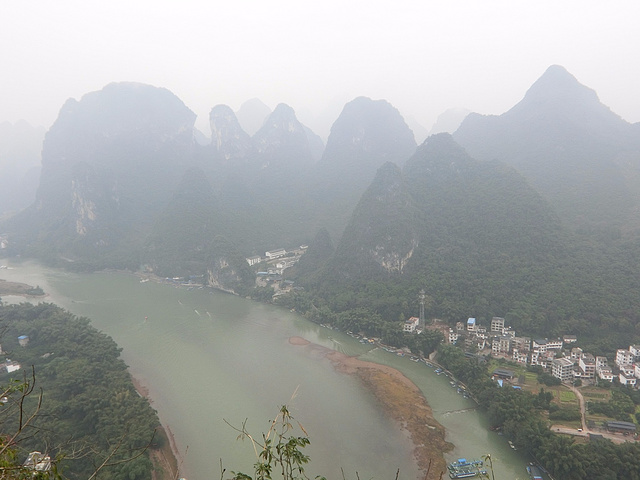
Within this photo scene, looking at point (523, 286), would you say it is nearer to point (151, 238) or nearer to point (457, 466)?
point (457, 466)

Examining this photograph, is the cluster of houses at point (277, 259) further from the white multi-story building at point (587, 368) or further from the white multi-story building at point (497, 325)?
the white multi-story building at point (587, 368)

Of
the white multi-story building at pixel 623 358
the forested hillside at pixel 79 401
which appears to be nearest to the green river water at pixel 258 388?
the forested hillside at pixel 79 401

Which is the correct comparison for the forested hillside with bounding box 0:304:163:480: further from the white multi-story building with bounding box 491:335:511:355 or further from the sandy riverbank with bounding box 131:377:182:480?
the white multi-story building with bounding box 491:335:511:355

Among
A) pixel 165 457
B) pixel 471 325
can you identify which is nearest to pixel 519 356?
pixel 471 325

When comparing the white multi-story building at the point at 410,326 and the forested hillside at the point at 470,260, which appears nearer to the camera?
the forested hillside at the point at 470,260

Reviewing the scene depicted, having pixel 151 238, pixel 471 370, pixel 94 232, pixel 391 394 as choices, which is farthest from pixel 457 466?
pixel 94 232
